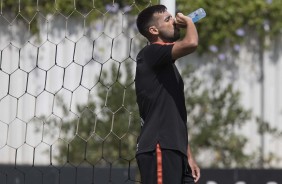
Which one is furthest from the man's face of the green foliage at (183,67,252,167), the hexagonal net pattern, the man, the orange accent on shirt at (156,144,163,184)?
the green foliage at (183,67,252,167)

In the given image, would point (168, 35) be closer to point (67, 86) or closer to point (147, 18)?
point (147, 18)

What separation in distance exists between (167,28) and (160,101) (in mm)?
385

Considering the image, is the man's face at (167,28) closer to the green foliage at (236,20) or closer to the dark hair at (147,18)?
the dark hair at (147,18)

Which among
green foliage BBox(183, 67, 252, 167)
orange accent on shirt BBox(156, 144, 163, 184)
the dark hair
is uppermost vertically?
the dark hair

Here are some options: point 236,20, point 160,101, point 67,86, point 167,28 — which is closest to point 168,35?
point 167,28

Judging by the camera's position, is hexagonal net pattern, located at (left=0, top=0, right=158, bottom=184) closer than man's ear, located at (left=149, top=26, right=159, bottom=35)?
No

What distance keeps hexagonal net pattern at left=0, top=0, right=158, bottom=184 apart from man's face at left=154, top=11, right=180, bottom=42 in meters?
2.71

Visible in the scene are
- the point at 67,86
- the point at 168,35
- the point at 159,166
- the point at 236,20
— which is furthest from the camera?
→ the point at 236,20

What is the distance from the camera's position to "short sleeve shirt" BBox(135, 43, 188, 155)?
4.21 meters

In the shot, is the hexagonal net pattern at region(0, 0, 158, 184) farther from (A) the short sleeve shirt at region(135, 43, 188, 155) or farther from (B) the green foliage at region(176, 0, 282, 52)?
(A) the short sleeve shirt at region(135, 43, 188, 155)

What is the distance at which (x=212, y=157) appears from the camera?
7.67 meters

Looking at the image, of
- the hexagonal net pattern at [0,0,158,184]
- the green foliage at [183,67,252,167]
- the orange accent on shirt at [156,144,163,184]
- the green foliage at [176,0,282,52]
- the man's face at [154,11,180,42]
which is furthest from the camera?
the green foliage at [176,0,282,52]

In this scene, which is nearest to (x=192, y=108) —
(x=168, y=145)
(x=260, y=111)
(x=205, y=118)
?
(x=205, y=118)

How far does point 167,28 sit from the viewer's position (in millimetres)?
4363
